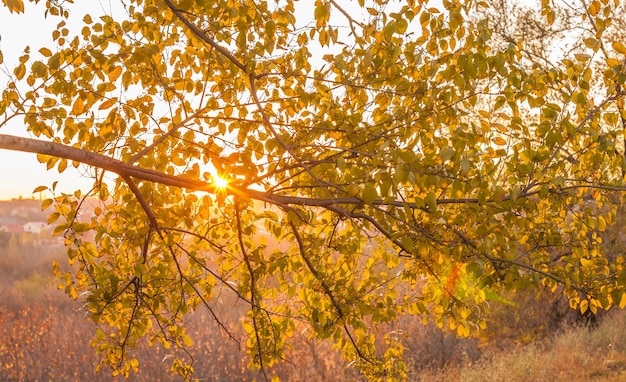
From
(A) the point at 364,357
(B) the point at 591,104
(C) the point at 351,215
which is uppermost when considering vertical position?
(B) the point at 591,104

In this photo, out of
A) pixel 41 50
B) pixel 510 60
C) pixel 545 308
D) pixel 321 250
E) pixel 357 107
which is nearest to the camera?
pixel 510 60

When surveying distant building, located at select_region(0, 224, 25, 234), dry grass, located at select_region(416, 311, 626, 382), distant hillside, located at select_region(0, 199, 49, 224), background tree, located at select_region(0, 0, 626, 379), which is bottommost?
dry grass, located at select_region(416, 311, 626, 382)

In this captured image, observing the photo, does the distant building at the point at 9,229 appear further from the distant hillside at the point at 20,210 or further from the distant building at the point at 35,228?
the distant hillside at the point at 20,210

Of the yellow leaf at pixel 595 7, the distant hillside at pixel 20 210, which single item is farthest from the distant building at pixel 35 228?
the yellow leaf at pixel 595 7

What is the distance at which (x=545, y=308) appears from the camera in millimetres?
14508

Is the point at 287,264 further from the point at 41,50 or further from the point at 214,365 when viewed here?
the point at 214,365

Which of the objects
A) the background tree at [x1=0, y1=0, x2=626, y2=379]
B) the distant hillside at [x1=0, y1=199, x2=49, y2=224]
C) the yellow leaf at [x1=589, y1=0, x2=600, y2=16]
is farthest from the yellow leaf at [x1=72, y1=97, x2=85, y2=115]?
the distant hillside at [x1=0, y1=199, x2=49, y2=224]

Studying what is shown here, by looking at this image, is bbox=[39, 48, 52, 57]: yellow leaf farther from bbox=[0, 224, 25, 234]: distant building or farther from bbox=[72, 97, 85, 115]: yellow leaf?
bbox=[0, 224, 25, 234]: distant building

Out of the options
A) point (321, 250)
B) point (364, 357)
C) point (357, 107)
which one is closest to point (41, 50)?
point (357, 107)

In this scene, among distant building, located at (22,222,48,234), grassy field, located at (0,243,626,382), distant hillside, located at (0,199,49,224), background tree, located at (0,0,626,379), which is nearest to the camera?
background tree, located at (0,0,626,379)

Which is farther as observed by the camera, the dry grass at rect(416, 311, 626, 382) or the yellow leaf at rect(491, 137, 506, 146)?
the dry grass at rect(416, 311, 626, 382)

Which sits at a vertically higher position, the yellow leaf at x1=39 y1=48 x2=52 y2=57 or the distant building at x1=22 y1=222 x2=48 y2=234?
the distant building at x1=22 y1=222 x2=48 y2=234

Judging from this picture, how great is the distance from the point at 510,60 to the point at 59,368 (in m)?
8.65

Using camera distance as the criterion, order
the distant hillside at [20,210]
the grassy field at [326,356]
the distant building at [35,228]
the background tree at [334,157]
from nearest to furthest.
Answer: the background tree at [334,157] → the grassy field at [326,356] → the distant building at [35,228] → the distant hillside at [20,210]
